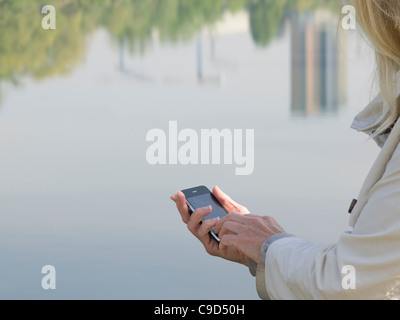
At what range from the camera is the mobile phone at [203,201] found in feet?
3.96

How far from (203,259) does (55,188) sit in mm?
1358

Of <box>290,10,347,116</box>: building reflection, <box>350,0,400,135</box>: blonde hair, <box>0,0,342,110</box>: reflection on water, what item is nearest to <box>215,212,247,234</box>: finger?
<box>350,0,400,135</box>: blonde hair

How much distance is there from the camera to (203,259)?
338cm

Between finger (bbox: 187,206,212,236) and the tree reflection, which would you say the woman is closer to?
finger (bbox: 187,206,212,236)

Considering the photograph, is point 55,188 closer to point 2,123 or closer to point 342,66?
point 2,123

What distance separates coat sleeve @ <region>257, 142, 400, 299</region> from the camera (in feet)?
2.56

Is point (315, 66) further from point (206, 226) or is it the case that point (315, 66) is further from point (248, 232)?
point (248, 232)

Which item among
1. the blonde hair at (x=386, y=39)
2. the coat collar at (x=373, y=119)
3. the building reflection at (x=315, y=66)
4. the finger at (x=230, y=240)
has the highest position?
the building reflection at (x=315, y=66)

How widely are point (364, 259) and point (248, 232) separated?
225 mm

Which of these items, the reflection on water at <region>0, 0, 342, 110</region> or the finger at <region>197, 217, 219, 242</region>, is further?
the reflection on water at <region>0, 0, 342, 110</region>

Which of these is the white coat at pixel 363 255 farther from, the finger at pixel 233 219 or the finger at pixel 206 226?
the finger at pixel 206 226

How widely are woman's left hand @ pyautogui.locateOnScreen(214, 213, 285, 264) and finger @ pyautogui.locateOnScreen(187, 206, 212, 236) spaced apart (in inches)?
3.6

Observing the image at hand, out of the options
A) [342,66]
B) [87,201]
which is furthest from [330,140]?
[342,66]

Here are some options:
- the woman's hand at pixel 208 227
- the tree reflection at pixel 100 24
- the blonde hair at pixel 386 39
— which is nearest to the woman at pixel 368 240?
the blonde hair at pixel 386 39
